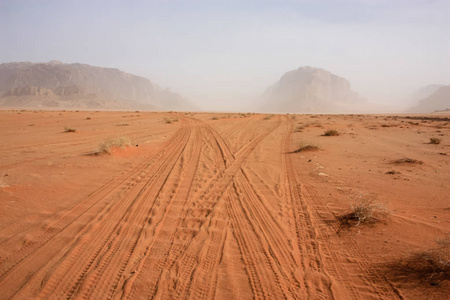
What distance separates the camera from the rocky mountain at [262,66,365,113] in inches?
5689

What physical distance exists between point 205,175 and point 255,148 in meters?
4.76

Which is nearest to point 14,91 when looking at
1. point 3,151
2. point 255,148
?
point 3,151

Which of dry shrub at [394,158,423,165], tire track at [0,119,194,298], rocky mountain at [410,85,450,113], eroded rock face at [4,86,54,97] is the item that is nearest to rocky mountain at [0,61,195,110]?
eroded rock face at [4,86,54,97]

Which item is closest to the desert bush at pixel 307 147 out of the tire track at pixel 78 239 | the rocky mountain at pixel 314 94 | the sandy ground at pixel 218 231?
the sandy ground at pixel 218 231

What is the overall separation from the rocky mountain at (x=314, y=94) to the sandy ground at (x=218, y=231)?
13530 cm

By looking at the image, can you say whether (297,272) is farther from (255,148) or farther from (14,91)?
(14,91)

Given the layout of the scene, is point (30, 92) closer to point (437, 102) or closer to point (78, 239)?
point (78, 239)

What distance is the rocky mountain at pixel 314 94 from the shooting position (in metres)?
144

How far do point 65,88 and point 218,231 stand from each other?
482ft

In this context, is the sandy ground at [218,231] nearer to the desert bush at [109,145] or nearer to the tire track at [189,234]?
the tire track at [189,234]

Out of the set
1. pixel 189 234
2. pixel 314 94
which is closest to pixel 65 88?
pixel 314 94

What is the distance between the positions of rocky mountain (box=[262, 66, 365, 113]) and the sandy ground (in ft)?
444

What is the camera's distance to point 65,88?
4744 inches

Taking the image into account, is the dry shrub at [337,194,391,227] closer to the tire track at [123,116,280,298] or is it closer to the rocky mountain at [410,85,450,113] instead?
the tire track at [123,116,280,298]
